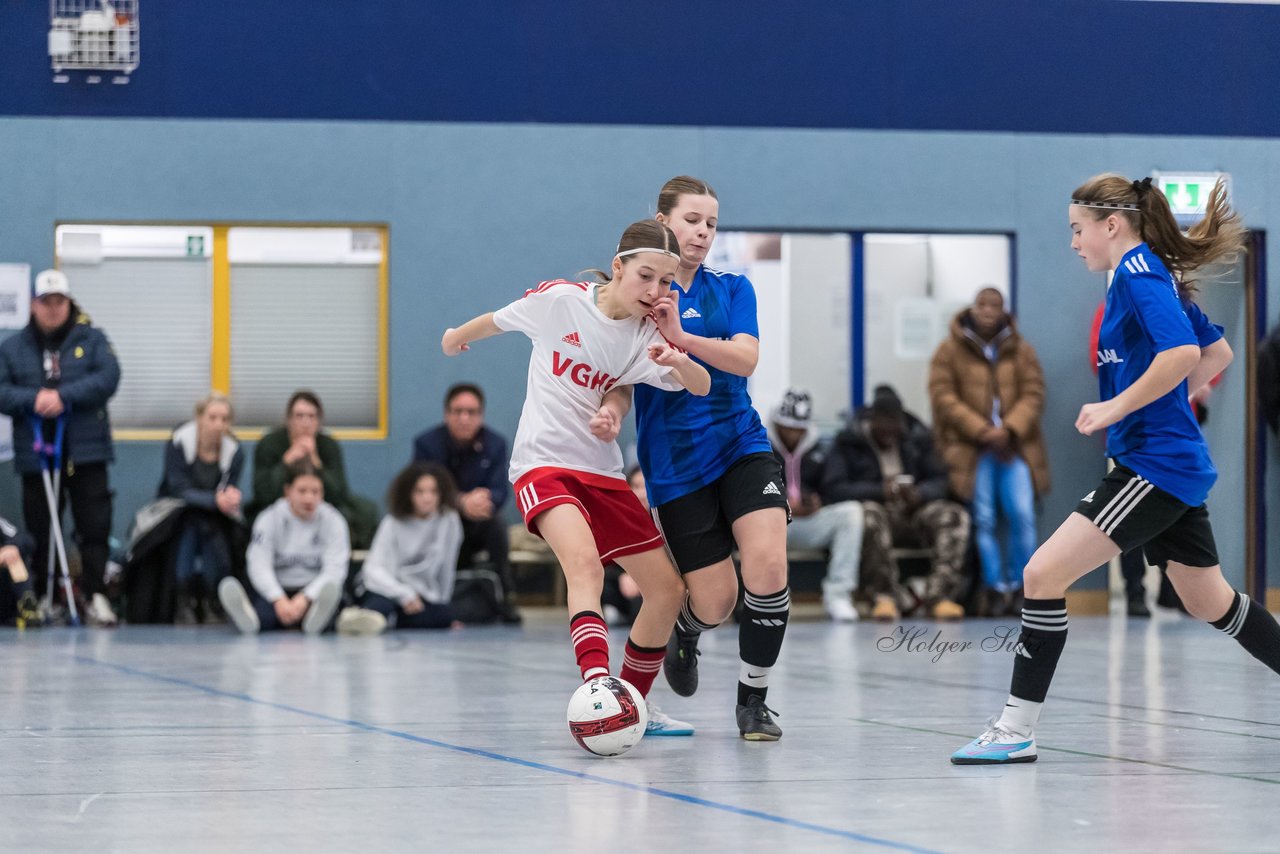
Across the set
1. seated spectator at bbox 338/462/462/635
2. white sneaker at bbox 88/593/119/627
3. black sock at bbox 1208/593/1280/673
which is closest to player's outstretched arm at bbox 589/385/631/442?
black sock at bbox 1208/593/1280/673

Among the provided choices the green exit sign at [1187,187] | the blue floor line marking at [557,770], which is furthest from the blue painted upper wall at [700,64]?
the blue floor line marking at [557,770]

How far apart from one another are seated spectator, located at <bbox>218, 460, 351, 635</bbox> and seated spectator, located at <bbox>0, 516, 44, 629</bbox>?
115 cm

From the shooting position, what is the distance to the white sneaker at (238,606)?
1088cm

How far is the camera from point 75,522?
37.9ft

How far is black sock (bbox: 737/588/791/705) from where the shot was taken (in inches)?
218

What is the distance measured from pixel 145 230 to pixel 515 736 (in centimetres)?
808

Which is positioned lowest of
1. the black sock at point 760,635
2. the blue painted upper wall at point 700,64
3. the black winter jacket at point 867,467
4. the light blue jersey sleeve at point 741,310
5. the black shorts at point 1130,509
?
the black sock at point 760,635

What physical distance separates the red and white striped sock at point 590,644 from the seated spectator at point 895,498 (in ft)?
23.1

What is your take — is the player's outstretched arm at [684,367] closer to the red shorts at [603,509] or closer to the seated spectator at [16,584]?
the red shorts at [603,509]

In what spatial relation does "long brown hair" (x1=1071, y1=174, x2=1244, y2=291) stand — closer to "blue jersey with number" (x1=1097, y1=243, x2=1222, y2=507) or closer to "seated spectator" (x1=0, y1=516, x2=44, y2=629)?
"blue jersey with number" (x1=1097, y1=243, x2=1222, y2=507)

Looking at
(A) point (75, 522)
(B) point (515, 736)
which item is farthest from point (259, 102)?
(B) point (515, 736)

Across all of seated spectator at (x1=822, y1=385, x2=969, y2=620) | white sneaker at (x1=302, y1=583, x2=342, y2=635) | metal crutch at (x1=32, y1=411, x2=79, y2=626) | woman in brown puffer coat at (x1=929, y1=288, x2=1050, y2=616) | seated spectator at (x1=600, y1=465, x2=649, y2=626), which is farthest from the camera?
woman in brown puffer coat at (x1=929, y1=288, x2=1050, y2=616)

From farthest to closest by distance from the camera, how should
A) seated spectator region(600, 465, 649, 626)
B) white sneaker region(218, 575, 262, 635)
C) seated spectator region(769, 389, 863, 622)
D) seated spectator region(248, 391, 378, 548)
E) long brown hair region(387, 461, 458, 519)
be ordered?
seated spectator region(769, 389, 863, 622)
seated spectator region(248, 391, 378, 548)
seated spectator region(600, 465, 649, 626)
long brown hair region(387, 461, 458, 519)
white sneaker region(218, 575, 262, 635)

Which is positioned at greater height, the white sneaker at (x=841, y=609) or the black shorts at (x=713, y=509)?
the black shorts at (x=713, y=509)
